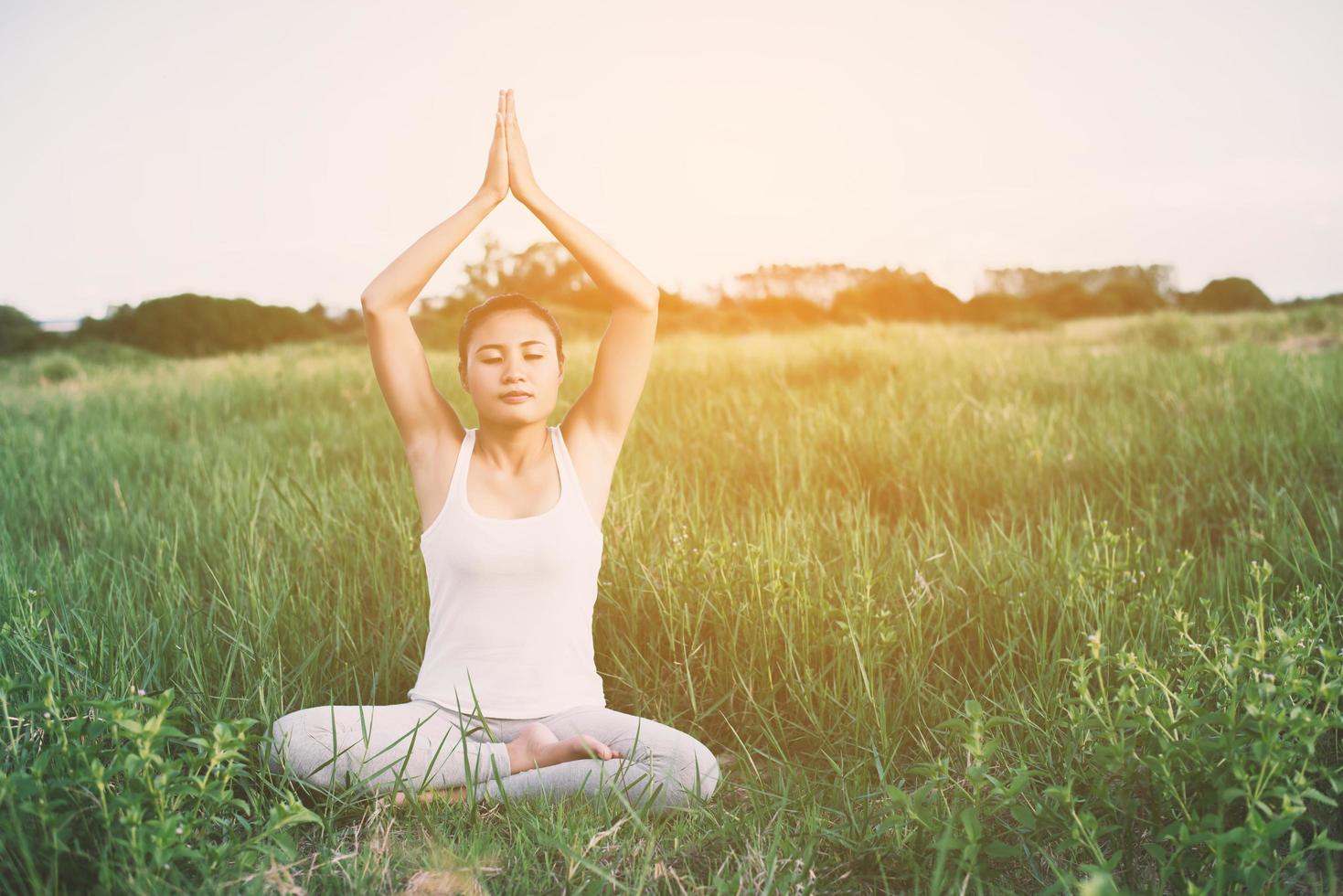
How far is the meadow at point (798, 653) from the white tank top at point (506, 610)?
0.89ft

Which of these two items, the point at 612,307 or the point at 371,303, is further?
the point at 612,307

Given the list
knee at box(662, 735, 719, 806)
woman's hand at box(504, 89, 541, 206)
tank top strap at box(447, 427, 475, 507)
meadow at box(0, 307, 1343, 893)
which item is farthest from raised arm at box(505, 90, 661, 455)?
knee at box(662, 735, 719, 806)

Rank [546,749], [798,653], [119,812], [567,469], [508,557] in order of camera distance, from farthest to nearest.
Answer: [798,653] → [567,469] → [508,557] → [546,749] → [119,812]

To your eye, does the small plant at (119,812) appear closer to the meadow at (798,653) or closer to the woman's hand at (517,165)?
the meadow at (798,653)

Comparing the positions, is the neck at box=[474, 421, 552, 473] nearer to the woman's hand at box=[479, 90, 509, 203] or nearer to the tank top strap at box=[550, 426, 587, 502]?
the tank top strap at box=[550, 426, 587, 502]

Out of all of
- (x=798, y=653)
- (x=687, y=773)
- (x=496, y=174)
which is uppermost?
(x=496, y=174)

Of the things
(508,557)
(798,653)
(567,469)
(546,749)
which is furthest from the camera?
(798,653)

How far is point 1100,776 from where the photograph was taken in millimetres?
2012

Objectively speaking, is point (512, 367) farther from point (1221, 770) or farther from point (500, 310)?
point (1221, 770)

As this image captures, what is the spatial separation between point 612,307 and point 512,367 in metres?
0.32

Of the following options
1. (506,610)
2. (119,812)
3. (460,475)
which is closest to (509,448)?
(460,475)

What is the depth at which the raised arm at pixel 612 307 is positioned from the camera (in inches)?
97.9

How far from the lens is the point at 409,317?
254 centimetres

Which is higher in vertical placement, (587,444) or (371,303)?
(371,303)
